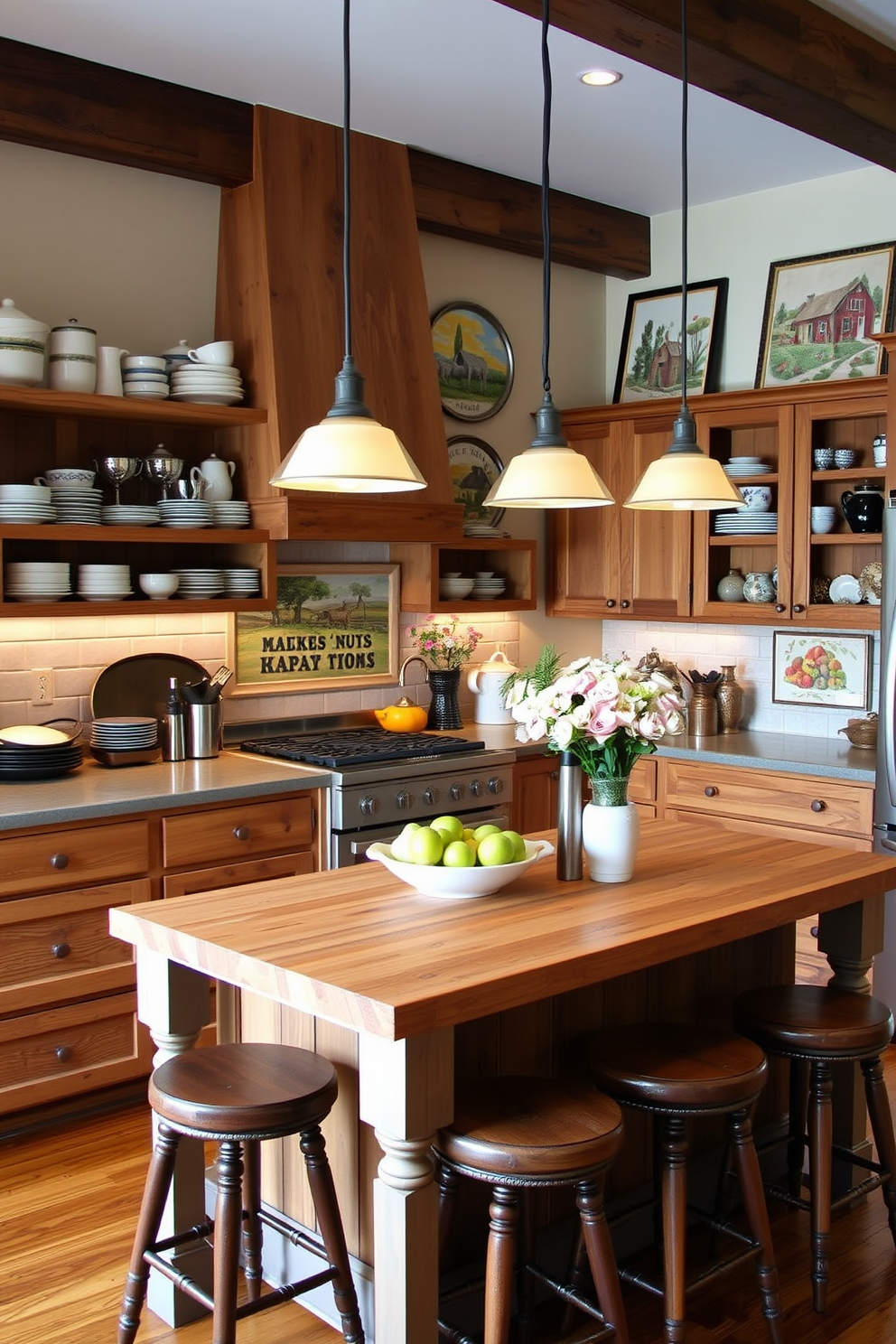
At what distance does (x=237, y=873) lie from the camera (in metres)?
4.35

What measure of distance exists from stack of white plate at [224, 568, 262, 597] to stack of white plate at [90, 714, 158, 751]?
1.92 feet

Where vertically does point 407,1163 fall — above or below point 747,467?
below

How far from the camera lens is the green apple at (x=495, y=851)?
2850mm

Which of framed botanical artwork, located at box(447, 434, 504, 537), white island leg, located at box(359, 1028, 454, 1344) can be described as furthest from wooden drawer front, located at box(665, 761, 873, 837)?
white island leg, located at box(359, 1028, 454, 1344)

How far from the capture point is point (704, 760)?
17.5ft

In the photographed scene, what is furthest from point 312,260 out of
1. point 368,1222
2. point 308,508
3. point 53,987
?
point 368,1222

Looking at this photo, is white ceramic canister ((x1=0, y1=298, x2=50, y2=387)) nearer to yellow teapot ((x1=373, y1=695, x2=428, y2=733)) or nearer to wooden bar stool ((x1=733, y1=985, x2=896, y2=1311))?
yellow teapot ((x1=373, y1=695, x2=428, y2=733))

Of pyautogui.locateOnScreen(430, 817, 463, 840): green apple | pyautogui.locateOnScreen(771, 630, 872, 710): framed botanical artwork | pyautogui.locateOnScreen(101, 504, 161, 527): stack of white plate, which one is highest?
pyautogui.locateOnScreen(101, 504, 161, 527): stack of white plate

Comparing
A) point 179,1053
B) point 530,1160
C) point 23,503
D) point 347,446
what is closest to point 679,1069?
point 530,1160

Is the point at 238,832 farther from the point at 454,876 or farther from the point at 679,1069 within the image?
the point at 679,1069

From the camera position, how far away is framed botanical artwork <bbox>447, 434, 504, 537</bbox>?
5.81m

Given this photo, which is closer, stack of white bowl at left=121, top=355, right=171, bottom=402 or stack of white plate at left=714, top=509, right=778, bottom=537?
stack of white bowl at left=121, top=355, right=171, bottom=402

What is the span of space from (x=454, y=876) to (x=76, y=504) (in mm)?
2174

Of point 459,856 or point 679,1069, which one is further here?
point 459,856
